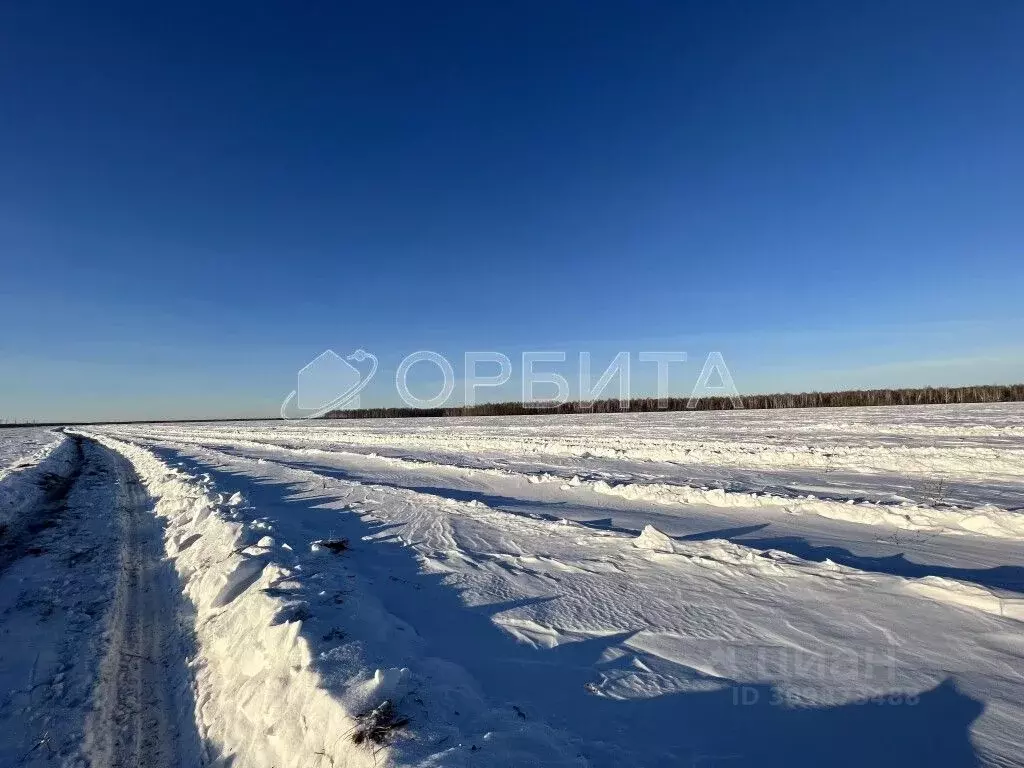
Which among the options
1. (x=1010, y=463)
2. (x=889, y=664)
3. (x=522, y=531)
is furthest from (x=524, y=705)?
(x=1010, y=463)

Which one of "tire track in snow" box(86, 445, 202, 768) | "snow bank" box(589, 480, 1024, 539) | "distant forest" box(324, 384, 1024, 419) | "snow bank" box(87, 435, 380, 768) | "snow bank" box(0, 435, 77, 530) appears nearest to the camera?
"snow bank" box(87, 435, 380, 768)

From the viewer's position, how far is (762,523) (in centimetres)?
642

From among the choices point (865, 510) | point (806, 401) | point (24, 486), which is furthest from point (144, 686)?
point (806, 401)

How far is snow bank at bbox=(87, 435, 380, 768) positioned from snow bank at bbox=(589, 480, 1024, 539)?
18.5ft

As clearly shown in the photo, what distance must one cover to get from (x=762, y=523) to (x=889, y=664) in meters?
3.44

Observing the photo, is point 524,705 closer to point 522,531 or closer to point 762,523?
point 522,531

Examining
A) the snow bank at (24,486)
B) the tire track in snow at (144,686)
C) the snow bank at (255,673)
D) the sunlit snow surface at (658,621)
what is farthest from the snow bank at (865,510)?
the snow bank at (24,486)

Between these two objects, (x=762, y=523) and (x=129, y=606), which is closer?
(x=129, y=606)

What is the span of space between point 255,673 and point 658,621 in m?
2.94

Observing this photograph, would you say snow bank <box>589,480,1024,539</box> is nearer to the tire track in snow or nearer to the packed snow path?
the tire track in snow

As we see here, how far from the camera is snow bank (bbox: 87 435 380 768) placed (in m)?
2.71

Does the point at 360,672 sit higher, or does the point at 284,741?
the point at 360,672

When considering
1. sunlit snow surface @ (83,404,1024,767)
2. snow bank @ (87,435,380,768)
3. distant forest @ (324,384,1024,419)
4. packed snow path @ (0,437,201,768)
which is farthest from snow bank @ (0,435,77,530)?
distant forest @ (324,384,1024,419)

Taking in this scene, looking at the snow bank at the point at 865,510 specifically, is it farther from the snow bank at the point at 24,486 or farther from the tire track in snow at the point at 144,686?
the snow bank at the point at 24,486
